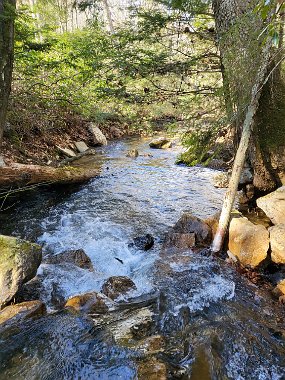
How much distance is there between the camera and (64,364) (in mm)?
3068

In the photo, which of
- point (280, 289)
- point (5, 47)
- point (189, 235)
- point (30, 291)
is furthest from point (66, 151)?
point (280, 289)

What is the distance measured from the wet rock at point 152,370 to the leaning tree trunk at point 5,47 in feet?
13.7

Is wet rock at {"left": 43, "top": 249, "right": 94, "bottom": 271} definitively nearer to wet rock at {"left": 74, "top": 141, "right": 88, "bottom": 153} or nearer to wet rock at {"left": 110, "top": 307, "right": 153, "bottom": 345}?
wet rock at {"left": 110, "top": 307, "right": 153, "bottom": 345}

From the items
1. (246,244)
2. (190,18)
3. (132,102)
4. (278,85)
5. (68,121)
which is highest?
(190,18)

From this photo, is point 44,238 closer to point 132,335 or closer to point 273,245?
point 132,335

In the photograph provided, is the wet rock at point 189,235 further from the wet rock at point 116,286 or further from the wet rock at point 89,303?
the wet rock at point 89,303

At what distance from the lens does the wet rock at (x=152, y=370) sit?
2.77m

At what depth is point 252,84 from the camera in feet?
15.5

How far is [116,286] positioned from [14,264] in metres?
1.52

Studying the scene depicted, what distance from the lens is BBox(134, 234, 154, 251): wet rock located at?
5.82 meters

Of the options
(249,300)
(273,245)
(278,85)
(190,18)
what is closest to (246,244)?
(273,245)

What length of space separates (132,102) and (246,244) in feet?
12.9

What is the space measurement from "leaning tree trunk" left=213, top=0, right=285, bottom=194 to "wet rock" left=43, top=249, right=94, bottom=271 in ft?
11.7

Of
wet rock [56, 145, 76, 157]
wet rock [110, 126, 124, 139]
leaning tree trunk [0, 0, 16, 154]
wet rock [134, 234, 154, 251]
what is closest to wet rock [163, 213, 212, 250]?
wet rock [134, 234, 154, 251]
